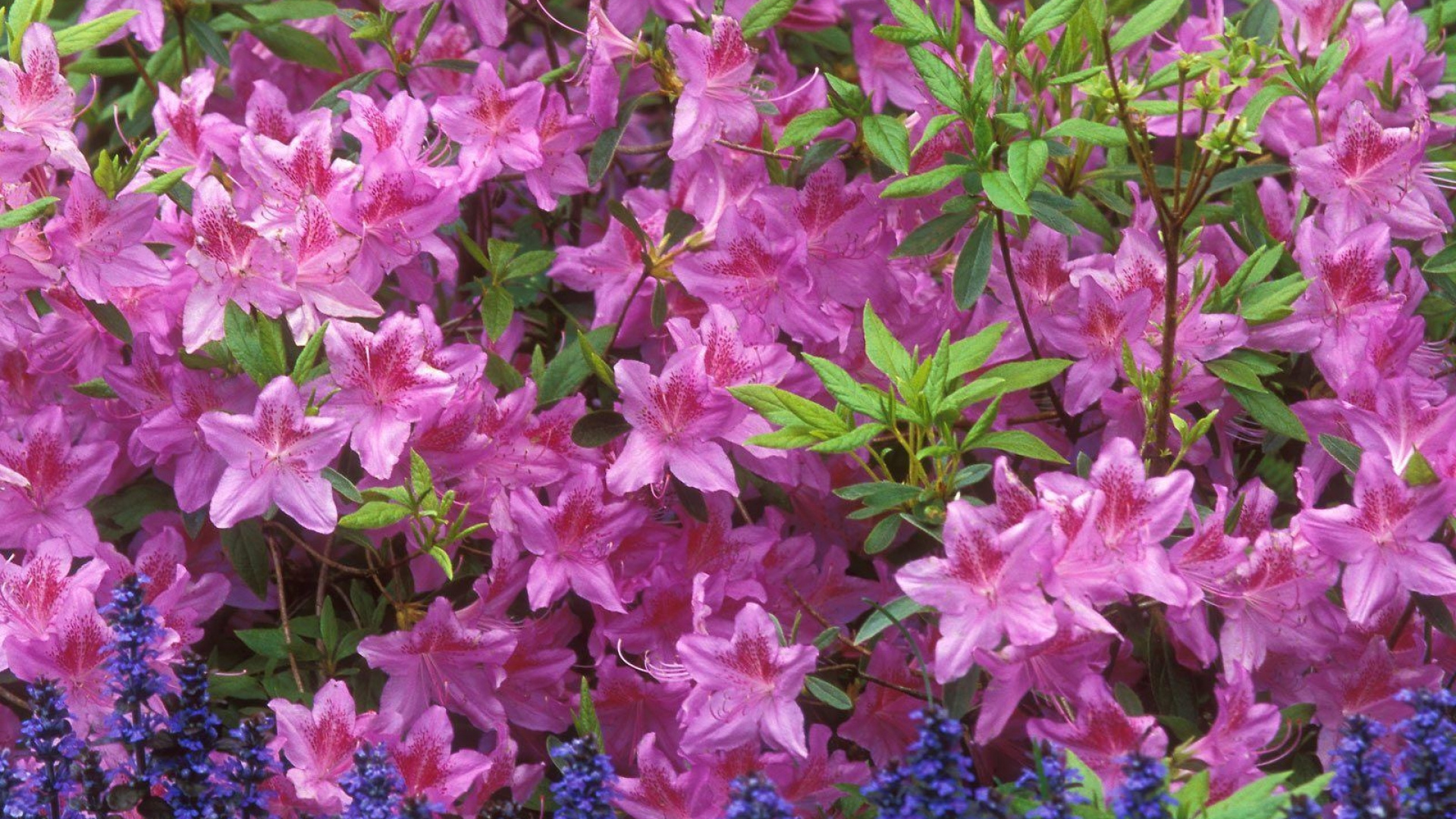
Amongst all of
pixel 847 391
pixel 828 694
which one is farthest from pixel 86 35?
pixel 828 694

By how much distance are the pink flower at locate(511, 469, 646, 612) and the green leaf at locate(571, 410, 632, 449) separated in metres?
0.03

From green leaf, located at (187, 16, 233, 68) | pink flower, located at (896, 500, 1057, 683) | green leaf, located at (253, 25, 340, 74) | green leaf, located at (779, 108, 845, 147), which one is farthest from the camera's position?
green leaf, located at (253, 25, 340, 74)

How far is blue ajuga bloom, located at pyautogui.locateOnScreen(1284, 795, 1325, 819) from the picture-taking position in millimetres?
1207

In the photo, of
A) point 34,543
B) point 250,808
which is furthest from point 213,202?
point 250,808

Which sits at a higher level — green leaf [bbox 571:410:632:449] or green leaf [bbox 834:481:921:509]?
green leaf [bbox 834:481:921:509]

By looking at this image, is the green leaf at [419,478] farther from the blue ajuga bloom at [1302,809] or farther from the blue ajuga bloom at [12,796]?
the blue ajuga bloom at [1302,809]

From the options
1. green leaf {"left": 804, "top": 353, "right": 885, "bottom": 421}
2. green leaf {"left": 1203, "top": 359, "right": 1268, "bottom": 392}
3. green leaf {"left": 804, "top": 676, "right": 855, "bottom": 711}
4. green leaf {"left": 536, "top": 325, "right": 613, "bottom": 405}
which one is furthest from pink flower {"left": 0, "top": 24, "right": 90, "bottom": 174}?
green leaf {"left": 1203, "top": 359, "right": 1268, "bottom": 392}

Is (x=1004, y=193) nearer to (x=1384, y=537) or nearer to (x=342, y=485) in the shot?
(x=1384, y=537)

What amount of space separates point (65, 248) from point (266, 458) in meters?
0.29

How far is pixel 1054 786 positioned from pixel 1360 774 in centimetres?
23

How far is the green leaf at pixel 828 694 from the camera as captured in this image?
4.85 feet

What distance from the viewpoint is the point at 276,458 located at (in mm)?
1560

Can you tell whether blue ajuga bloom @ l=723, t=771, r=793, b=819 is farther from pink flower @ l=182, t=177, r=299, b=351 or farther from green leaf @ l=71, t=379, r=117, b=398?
green leaf @ l=71, t=379, r=117, b=398

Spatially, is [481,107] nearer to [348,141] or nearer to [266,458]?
[348,141]
